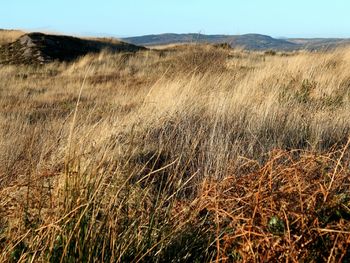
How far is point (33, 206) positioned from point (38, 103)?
807cm

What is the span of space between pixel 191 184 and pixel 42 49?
57.7ft

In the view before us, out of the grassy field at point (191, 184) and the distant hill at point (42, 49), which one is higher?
the grassy field at point (191, 184)

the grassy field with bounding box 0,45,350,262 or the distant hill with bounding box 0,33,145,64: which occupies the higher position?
the grassy field with bounding box 0,45,350,262

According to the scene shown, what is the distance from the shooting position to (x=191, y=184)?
375cm

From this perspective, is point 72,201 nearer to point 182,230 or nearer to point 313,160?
point 182,230

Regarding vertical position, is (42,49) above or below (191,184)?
below

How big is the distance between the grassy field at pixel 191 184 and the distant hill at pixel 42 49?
1291 cm

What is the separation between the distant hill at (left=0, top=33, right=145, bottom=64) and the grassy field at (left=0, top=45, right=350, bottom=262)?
508 inches

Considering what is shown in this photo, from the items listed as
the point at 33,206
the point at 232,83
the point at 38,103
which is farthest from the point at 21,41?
the point at 33,206

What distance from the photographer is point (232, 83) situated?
7953 millimetres

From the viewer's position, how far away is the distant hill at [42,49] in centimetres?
1936

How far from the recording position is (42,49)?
66.2ft

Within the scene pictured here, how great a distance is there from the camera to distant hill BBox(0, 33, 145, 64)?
63.5ft

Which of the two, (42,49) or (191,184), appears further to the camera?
(42,49)
